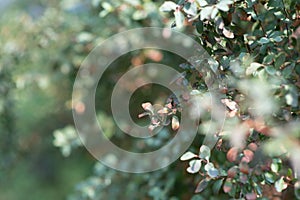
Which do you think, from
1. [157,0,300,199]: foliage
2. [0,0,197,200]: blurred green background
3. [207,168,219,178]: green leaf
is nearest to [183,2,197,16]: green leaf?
[157,0,300,199]: foliage

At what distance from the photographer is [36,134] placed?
2.71m

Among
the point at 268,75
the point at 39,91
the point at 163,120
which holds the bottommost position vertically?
the point at 39,91

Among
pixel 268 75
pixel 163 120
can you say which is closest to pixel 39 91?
pixel 163 120

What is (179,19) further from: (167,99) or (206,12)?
(167,99)

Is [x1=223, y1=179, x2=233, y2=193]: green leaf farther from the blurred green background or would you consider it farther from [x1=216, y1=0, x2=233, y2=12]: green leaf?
the blurred green background

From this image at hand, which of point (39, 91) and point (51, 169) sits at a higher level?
point (39, 91)

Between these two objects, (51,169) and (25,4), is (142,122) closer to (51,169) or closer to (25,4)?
(51,169)

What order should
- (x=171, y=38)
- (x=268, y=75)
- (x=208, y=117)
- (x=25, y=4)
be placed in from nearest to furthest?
1. (x=268, y=75)
2. (x=208, y=117)
3. (x=171, y=38)
4. (x=25, y=4)

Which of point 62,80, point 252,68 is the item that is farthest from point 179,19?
point 62,80

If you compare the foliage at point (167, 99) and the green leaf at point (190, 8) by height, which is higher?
the green leaf at point (190, 8)

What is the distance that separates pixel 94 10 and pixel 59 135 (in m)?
0.58

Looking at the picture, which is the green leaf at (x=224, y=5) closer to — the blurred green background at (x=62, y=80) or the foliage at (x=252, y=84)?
the foliage at (x=252, y=84)

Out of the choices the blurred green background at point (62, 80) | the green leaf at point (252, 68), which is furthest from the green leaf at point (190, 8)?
the blurred green background at point (62, 80)

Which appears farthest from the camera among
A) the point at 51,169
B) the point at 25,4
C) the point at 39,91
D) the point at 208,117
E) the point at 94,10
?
the point at 25,4
